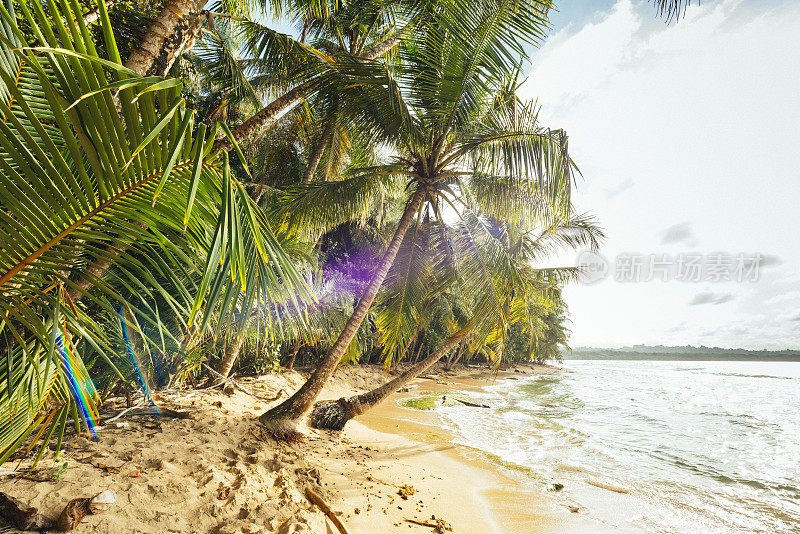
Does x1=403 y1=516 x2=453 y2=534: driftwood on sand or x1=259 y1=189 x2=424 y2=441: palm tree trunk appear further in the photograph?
x1=259 y1=189 x2=424 y2=441: palm tree trunk

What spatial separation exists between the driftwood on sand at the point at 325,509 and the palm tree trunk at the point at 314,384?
1.53 m

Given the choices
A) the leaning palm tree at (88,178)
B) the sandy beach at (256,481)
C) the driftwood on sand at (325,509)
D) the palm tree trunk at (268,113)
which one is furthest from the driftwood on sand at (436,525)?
the palm tree trunk at (268,113)

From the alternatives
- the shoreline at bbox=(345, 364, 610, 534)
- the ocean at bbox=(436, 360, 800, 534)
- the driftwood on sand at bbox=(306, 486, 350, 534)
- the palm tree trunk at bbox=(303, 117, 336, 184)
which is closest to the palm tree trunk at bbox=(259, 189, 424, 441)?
the driftwood on sand at bbox=(306, 486, 350, 534)

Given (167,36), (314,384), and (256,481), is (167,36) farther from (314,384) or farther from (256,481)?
(314,384)

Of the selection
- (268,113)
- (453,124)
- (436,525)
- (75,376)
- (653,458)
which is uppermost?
(453,124)

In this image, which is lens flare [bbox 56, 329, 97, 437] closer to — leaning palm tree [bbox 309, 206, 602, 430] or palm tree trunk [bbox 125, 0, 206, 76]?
palm tree trunk [bbox 125, 0, 206, 76]

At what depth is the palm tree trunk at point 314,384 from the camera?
4.84 meters

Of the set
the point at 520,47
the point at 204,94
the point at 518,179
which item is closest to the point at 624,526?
the point at 518,179

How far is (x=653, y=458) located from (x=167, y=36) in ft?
31.8

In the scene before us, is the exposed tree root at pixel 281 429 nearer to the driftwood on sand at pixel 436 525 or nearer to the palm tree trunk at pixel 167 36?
the driftwood on sand at pixel 436 525

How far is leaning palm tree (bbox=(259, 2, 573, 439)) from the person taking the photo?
15.8 ft

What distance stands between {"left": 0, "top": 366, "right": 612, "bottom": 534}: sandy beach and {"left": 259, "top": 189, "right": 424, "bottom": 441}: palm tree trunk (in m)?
0.26

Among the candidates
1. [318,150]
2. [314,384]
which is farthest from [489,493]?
[318,150]

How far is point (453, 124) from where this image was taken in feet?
18.6
